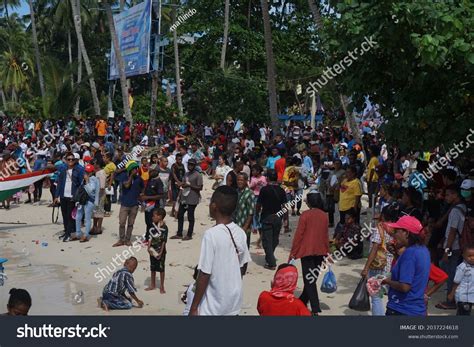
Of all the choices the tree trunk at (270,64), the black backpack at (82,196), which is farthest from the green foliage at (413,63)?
the tree trunk at (270,64)

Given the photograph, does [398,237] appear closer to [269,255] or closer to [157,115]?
[269,255]

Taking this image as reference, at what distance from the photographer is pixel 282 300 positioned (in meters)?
4.74

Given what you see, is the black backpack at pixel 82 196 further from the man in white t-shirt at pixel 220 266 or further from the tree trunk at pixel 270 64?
the tree trunk at pixel 270 64

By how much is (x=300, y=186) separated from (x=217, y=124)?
51.5 feet

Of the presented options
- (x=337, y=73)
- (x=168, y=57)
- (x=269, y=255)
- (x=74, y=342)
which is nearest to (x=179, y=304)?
(x=269, y=255)

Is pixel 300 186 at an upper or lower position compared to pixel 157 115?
lower

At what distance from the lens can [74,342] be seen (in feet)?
17.5

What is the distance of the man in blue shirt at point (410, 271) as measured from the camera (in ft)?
16.4

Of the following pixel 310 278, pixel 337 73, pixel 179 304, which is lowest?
pixel 179 304

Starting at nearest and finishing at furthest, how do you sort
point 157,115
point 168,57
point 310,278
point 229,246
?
point 229,246
point 310,278
point 157,115
point 168,57

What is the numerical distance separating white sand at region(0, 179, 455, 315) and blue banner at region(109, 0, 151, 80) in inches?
695

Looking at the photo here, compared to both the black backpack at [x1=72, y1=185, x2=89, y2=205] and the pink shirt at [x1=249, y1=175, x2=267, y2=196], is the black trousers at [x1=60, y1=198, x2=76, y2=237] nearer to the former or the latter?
the black backpack at [x1=72, y1=185, x2=89, y2=205]

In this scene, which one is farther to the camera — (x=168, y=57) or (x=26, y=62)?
(x=26, y=62)

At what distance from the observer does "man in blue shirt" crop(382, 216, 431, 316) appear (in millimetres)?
5008
